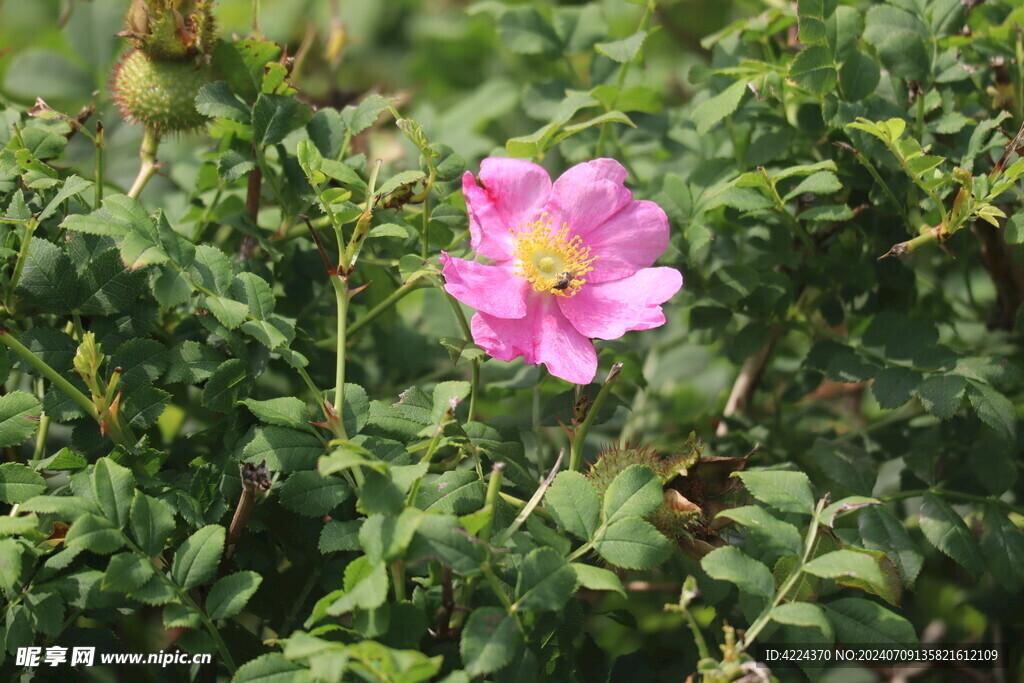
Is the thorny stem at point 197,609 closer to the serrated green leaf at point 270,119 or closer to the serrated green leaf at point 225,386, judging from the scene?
the serrated green leaf at point 225,386

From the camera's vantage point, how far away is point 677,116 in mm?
1809

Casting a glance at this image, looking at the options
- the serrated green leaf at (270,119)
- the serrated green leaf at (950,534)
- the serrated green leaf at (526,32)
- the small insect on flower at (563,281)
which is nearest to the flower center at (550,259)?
the small insect on flower at (563,281)

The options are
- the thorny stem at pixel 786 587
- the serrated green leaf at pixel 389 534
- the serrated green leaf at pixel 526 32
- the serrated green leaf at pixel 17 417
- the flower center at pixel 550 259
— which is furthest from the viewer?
the serrated green leaf at pixel 526 32

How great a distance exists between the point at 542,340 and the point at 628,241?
21cm

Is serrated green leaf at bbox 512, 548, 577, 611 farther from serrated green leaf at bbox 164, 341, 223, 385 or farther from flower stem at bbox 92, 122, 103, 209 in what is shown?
flower stem at bbox 92, 122, 103, 209

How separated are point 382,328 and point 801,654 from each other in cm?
91

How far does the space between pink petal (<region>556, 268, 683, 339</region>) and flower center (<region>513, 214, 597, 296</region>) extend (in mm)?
23

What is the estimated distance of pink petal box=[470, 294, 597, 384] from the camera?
129 cm

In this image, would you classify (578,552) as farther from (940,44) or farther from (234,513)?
(940,44)

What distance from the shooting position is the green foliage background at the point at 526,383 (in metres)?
1.07

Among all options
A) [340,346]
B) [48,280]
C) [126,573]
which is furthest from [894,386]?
[48,280]

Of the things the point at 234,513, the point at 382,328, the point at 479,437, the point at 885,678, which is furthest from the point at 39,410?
the point at 885,678

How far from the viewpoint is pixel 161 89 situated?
57.7 inches

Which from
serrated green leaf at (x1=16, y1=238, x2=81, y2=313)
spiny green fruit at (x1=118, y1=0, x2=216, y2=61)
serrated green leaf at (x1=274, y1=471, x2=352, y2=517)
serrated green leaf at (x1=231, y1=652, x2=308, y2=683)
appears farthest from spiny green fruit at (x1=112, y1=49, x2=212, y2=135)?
serrated green leaf at (x1=231, y1=652, x2=308, y2=683)
